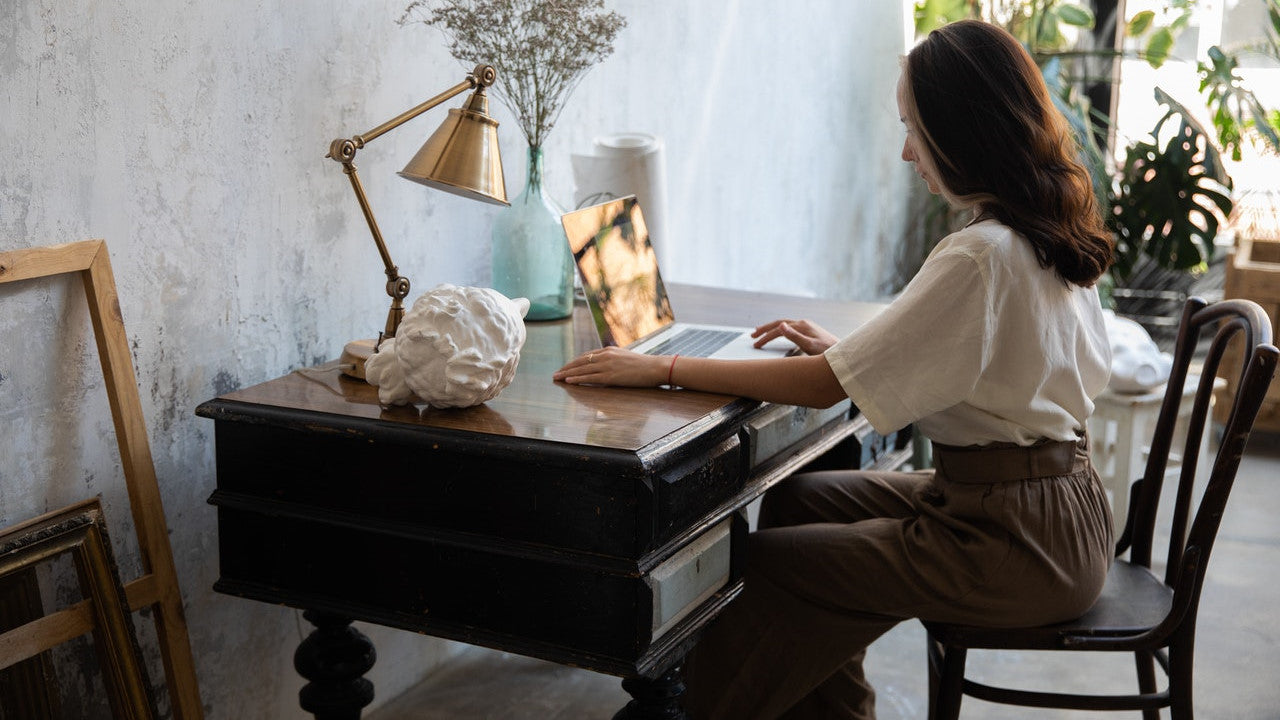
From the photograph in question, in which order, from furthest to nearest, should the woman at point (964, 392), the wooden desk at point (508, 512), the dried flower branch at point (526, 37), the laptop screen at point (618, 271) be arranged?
the dried flower branch at point (526, 37)
the laptop screen at point (618, 271)
the woman at point (964, 392)
the wooden desk at point (508, 512)

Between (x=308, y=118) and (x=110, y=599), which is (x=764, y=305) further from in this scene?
(x=110, y=599)

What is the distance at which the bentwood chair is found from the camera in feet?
5.23

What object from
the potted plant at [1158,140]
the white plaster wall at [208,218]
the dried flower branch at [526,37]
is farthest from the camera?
the potted plant at [1158,140]

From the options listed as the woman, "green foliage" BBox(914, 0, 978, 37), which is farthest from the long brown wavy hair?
"green foliage" BBox(914, 0, 978, 37)

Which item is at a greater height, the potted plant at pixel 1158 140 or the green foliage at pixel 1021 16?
the green foliage at pixel 1021 16

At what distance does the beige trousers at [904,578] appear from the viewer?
65.6 inches

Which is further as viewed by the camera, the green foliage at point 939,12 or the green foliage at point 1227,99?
the green foliage at point 939,12

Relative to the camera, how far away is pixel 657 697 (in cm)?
148

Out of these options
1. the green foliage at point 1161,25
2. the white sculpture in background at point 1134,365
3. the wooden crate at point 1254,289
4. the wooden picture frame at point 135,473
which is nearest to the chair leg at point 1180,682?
the wooden picture frame at point 135,473

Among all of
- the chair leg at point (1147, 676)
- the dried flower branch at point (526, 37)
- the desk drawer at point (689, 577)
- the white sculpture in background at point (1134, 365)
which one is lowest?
the chair leg at point (1147, 676)

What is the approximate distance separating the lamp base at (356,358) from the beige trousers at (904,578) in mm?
620

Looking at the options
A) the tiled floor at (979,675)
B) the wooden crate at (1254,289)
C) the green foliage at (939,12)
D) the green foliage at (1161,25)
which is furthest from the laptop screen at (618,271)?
the green foliage at (1161,25)

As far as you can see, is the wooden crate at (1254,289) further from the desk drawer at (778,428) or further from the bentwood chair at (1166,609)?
the desk drawer at (778,428)

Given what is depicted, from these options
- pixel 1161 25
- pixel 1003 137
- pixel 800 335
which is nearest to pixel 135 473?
pixel 800 335
